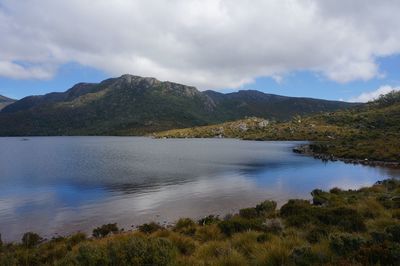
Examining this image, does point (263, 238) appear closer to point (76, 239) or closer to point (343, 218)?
point (343, 218)

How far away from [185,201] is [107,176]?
2744cm

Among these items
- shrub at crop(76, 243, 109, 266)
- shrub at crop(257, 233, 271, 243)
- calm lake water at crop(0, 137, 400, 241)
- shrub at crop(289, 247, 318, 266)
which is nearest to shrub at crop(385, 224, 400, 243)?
shrub at crop(289, 247, 318, 266)

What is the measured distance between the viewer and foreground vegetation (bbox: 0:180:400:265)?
10.3 m

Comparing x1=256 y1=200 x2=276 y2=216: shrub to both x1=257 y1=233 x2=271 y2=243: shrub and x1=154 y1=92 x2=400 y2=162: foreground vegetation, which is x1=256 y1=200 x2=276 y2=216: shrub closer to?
x1=257 y1=233 x2=271 y2=243: shrub

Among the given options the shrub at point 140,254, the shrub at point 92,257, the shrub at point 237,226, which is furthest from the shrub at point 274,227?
the shrub at point 92,257

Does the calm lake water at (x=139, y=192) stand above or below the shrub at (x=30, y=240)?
below

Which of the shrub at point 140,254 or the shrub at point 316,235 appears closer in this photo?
the shrub at point 140,254

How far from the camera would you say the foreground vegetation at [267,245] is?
1030cm

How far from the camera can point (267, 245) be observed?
12.2 meters

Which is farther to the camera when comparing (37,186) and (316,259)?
(37,186)

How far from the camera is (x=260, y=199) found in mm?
38125

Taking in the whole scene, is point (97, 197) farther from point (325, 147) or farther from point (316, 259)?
point (325, 147)


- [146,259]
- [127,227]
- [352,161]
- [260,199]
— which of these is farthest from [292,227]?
[352,161]

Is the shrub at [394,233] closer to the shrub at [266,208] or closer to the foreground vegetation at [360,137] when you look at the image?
the shrub at [266,208]
